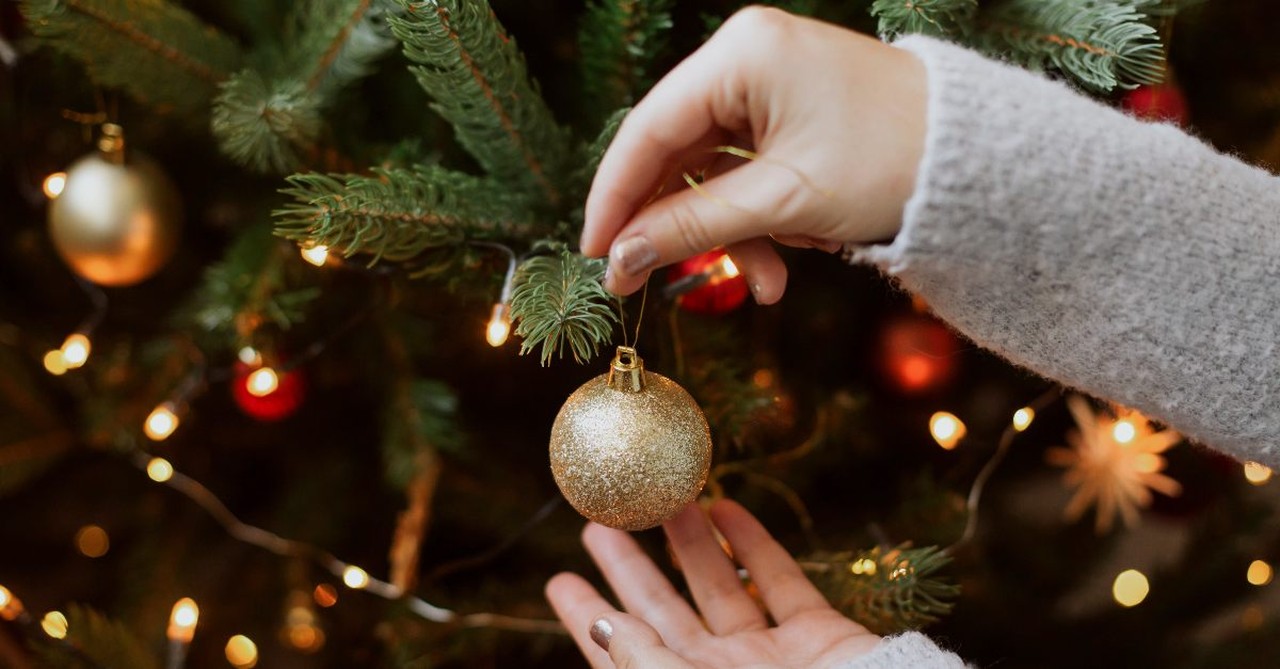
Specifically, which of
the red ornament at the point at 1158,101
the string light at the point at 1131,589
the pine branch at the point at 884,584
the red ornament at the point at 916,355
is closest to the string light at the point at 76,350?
the pine branch at the point at 884,584

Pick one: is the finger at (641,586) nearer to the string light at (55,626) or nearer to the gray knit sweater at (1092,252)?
the gray knit sweater at (1092,252)

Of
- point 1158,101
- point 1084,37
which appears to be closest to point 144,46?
point 1084,37

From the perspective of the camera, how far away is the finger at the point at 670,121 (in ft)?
1.45

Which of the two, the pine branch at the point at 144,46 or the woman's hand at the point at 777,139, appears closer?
the woman's hand at the point at 777,139

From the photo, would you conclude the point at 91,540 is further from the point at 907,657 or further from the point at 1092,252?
the point at 1092,252

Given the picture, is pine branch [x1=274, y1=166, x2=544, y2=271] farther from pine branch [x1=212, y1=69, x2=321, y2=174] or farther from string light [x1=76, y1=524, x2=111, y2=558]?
string light [x1=76, y1=524, x2=111, y2=558]

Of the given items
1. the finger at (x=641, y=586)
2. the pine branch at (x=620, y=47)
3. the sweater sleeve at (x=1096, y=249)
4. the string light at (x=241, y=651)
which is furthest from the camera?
the string light at (x=241, y=651)

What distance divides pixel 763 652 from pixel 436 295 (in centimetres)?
38

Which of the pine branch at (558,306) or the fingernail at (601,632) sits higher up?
the pine branch at (558,306)

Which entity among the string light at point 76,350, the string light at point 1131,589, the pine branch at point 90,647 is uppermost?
the string light at point 1131,589

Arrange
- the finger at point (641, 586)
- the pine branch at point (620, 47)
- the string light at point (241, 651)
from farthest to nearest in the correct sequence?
1. the string light at point (241, 651)
2. the finger at point (641, 586)
3. the pine branch at point (620, 47)

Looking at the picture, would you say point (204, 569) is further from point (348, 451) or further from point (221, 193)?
point (221, 193)

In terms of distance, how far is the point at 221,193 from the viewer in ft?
2.71

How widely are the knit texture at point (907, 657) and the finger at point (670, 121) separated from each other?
1.07 feet
